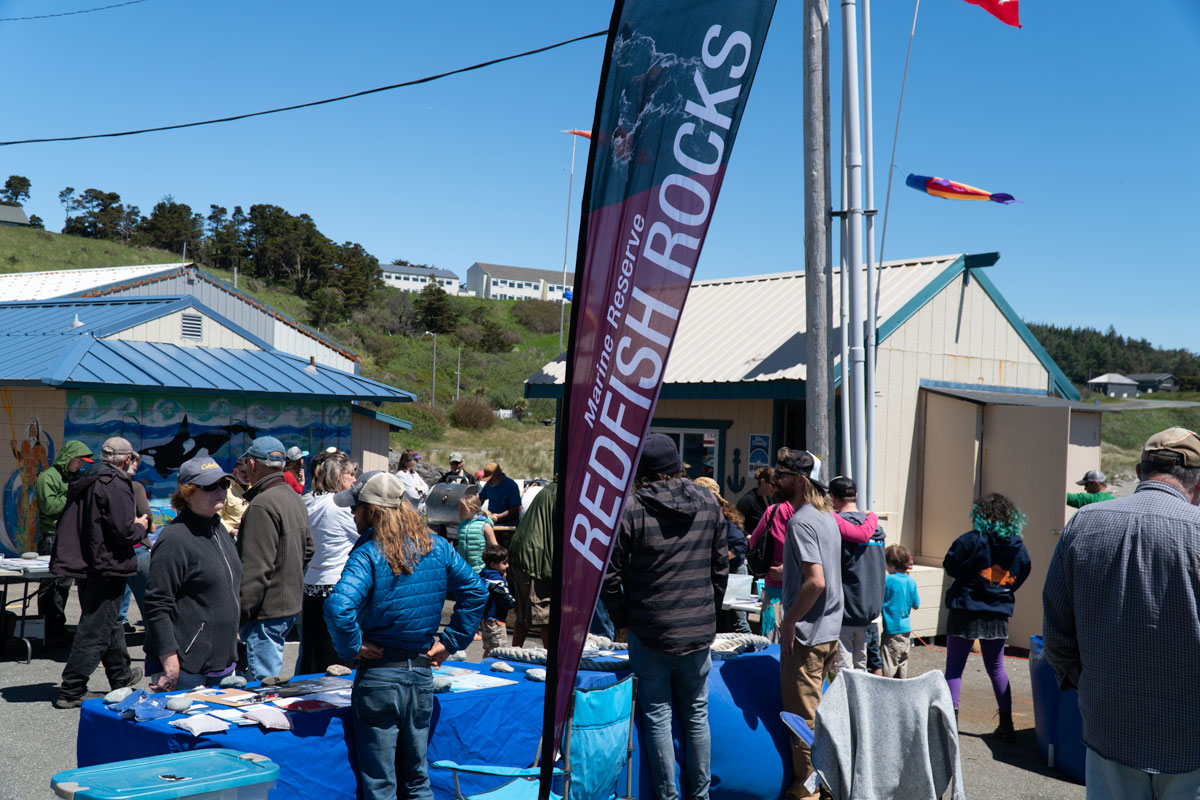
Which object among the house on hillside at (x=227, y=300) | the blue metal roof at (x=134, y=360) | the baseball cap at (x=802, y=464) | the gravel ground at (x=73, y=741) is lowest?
the gravel ground at (x=73, y=741)

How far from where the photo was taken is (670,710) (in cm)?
482

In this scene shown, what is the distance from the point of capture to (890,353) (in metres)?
11.1

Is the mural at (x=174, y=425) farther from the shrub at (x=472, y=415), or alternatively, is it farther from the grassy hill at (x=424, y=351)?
the shrub at (x=472, y=415)

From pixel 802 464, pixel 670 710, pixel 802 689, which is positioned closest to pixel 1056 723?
pixel 802 689

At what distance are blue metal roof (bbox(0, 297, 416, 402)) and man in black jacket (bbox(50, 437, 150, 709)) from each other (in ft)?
18.8

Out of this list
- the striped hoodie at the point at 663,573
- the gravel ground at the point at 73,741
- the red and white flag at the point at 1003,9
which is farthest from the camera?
the red and white flag at the point at 1003,9

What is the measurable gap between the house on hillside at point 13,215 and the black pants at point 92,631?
7953 centimetres

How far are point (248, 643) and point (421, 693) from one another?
2365 millimetres

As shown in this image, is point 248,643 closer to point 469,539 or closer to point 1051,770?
point 469,539

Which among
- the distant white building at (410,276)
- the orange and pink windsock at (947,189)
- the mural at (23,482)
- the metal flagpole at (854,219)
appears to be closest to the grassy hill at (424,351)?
the mural at (23,482)

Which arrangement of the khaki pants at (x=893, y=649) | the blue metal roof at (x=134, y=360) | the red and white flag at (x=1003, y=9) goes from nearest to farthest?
the khaki pants at (x=893, y=649) → the red and white flag at (x=1003, y=9) → the blue metal roof at (x=134, y=360)

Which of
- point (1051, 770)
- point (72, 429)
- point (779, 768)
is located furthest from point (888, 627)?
point (72, 429)

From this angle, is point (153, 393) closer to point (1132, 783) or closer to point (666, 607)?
point (666, 607)

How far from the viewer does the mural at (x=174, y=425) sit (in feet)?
42.0
